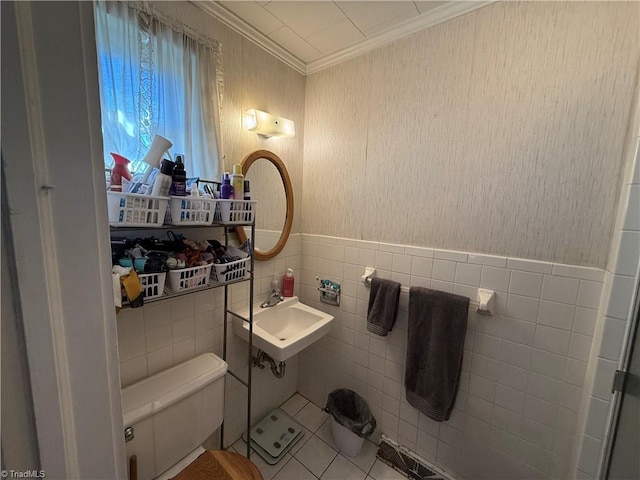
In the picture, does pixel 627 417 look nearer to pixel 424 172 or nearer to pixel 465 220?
pixel 465 220

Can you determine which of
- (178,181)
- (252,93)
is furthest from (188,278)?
(252,93)

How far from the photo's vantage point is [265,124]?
1.48 m

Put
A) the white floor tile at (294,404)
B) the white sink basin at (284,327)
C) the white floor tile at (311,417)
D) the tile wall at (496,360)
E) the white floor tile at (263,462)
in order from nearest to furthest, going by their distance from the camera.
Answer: the tile wall at (496,360) < the white sink basin at (284,327) < the white floor tile at (263,462) < the white floor tile at (311,417) < the white floor tile at (294,404)

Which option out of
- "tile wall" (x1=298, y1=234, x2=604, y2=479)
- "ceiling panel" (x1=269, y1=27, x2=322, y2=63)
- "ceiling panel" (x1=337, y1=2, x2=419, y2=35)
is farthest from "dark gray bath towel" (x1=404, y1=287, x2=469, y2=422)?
"ceiling panel" (x1=269, y1=27, x2=322, y2=63)

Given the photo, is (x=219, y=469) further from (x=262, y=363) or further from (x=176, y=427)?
(x=262, y=363)

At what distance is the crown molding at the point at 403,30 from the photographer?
121 centimetres

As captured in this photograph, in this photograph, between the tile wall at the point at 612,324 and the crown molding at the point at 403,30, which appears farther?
the crown molding at the point at 403,30

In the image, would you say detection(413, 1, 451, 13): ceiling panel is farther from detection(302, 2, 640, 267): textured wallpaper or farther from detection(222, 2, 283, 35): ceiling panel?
detection(222, 2, 283, 35): ceiling panel

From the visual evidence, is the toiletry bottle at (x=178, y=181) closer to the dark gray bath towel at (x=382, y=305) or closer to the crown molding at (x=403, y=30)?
the dark gray bath towel at (x=382, y=305)

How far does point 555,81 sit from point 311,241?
1.50m

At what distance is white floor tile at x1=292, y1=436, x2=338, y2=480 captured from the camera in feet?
4.92

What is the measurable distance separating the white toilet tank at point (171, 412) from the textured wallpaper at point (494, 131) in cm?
116

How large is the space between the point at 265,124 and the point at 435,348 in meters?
1.54

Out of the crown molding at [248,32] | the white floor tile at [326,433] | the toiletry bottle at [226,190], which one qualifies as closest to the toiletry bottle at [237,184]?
the toiletry bottle at [226,190]
